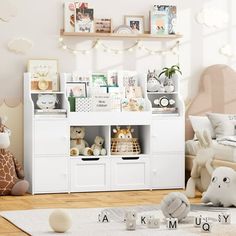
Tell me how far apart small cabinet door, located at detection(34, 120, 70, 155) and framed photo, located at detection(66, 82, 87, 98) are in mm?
328

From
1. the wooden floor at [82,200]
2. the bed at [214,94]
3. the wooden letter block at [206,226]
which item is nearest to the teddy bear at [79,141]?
the wooden floor at [82,200]

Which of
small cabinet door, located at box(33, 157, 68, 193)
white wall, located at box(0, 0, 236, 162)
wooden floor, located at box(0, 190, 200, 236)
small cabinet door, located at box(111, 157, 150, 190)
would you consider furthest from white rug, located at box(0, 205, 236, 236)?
white wall, located at box(0, 0, 236, 162)

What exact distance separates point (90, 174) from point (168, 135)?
2.71 ft

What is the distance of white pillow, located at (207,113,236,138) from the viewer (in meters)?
6.73

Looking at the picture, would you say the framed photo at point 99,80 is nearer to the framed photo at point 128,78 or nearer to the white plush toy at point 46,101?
the framed photo at point 128,78

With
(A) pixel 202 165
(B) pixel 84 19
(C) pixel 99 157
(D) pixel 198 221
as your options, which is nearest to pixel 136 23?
(B) pixel 84 19

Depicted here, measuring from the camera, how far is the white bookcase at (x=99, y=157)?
6297 millimetres

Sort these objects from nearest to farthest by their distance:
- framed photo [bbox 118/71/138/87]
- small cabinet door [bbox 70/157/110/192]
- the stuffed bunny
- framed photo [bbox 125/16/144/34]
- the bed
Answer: the stuffed bunny → small cabinet door [bbox 70/157/110/192] → framed photo [bbox 118/71/138/87] → framed photo [bbox 125/16/144/34] → the bed

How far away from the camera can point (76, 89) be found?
21.5 ft

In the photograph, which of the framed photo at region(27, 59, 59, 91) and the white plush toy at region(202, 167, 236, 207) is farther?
the framed photo at region(27, 59, 59, 91)

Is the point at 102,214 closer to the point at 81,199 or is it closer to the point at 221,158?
the point at 81,199

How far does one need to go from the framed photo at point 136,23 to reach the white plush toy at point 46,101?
1043mm

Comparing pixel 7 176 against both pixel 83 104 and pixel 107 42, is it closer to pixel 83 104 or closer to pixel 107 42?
pixel 83 104

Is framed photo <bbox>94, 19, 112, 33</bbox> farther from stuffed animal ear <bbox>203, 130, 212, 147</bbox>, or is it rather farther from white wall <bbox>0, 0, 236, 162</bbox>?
stuffed animal ear <bbox>203, 130, 212, 147</bbox>
